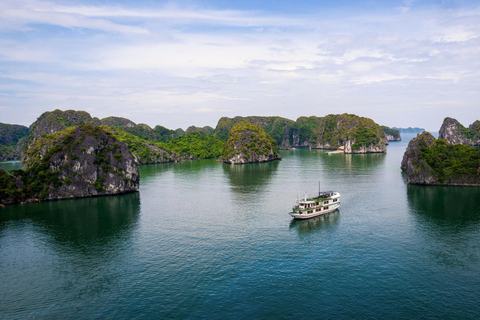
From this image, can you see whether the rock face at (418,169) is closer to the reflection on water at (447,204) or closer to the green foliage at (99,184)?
the reflection on water at (447,204)

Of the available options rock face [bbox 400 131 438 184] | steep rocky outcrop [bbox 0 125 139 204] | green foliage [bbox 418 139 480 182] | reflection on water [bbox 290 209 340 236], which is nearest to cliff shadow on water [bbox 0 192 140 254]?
steep rocky outcrop [bbox 0 125 139 204]

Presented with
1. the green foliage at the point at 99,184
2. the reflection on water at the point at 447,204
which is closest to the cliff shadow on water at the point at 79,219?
the green foliage at the point at 99,184

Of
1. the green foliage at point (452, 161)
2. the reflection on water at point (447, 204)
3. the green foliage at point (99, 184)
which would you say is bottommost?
the reflection on water at point (447, 204)

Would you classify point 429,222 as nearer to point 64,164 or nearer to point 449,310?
point 449,310

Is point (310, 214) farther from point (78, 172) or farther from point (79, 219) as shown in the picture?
point (78, 172)

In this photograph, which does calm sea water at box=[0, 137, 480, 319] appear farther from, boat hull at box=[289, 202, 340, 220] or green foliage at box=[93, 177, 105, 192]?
green foliage at box=[93, 177, 105, 192]

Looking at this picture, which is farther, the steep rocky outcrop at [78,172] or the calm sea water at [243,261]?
the steep rocky outcrop at [78,172]
